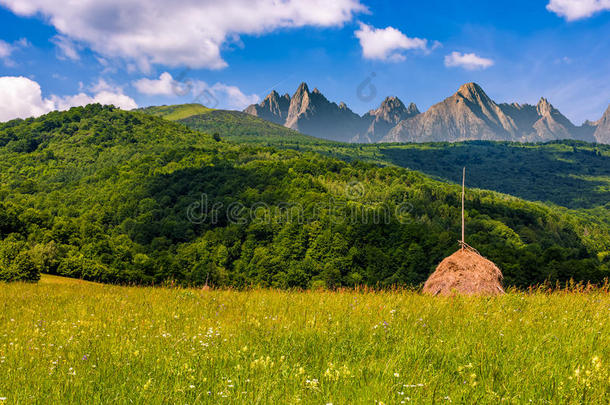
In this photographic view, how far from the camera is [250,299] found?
948 centimetres

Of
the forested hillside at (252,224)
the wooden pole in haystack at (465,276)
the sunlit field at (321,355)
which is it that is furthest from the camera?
the forested hillside at (252,224)

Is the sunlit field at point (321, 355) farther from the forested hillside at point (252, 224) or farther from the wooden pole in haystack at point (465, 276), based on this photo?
the forested hillside at point (252, 224)

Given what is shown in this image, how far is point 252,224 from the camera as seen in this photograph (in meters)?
109

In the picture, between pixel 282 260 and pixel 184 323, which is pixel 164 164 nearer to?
pixel 282 260

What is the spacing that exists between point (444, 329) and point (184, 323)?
4664mm

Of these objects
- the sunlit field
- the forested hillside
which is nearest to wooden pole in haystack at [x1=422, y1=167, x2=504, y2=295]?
the sunlit field

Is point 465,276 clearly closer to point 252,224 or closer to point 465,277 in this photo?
point 465,277

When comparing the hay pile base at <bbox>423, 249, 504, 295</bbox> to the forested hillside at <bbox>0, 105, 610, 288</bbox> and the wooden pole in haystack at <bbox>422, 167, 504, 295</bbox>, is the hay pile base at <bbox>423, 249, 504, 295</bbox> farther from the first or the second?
the forested hillside at <bbox>0, 105, 610, 288</bbox>

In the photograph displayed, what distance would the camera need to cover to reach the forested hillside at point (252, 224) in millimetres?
56625

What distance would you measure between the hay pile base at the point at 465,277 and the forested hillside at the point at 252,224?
28.6 metres

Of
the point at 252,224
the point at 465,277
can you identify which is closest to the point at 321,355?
the point at 465,277

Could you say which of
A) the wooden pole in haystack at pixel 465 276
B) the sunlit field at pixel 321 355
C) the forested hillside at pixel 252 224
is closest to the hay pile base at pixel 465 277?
the wooden pole in haystack at pixel 465 276

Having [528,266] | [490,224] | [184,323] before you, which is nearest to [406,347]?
[184,323]

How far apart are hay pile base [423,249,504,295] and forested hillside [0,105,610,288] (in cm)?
2863
